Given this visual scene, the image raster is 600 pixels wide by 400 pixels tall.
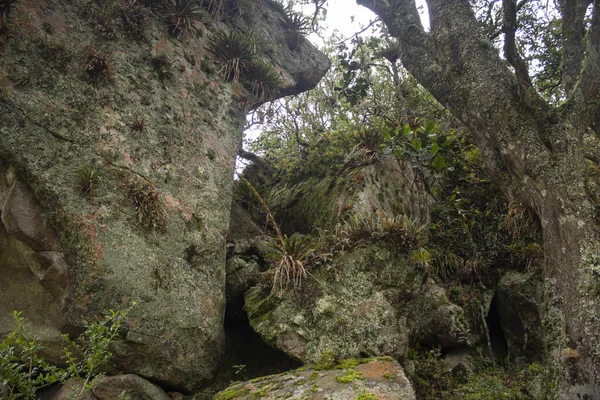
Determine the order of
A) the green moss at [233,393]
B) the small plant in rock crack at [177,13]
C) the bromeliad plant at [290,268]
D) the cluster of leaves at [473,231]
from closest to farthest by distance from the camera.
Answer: the green moss at [233,393] < the bromeliad plant at [290,268] < the cluster of leaves at [473,231] < the small plant in rock crack at [177,13]

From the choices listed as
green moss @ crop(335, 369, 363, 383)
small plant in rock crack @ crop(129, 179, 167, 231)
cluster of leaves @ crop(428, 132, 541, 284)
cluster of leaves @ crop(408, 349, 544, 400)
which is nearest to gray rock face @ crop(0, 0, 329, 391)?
small plant in rock crack @ crop(129, 179, 167, 231)

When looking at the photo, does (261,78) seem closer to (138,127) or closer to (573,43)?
(138,127)

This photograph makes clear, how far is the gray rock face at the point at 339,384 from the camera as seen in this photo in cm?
353

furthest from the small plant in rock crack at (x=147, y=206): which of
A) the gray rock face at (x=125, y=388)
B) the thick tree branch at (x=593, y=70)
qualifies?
the thick tree branch at (x=593, y=70)

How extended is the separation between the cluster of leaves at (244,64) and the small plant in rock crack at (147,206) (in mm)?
2901

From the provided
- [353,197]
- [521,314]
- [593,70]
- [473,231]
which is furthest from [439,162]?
[521,314]

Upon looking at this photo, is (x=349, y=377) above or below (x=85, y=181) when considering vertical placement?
below

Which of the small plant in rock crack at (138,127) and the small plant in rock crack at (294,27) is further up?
Result: the small plant in rock crack at (294,27)

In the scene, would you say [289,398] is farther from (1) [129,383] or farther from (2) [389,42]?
(2) [389,42]

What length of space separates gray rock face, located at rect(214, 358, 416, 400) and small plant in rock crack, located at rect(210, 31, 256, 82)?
5.06m

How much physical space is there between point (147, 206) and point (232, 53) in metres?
3.55

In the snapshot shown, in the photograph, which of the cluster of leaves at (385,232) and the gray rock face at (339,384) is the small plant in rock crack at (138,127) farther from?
the gray rock face at (339,384)

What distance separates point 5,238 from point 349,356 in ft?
13.4

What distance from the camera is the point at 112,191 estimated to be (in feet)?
16.2
